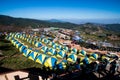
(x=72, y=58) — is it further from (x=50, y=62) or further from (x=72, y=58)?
(x=50, y=62)

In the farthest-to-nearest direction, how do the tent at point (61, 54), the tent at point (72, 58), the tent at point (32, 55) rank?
the tent at point (61, 54) → the tent at point (72, 58) → the tent at point (32, 55)

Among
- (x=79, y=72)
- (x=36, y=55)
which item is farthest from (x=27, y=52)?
(x=79, y=72)

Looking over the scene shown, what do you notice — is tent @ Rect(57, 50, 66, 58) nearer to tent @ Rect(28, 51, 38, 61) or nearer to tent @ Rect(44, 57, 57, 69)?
tent @ Rect(28, 51, 38, 61)

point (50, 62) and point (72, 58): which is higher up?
point (50, 62)

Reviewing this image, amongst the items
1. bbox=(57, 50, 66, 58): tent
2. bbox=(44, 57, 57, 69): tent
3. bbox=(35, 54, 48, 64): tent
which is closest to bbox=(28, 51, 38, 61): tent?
bbox=(35, 54, 48, 64): tent

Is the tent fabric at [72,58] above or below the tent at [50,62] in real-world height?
below

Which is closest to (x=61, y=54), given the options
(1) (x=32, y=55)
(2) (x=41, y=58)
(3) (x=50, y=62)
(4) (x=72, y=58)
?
(4) (x=72, y=58)

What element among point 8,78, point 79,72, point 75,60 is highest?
point 79,72

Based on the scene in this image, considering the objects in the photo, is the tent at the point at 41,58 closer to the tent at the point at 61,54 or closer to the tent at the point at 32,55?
the tent at the point at 32,55

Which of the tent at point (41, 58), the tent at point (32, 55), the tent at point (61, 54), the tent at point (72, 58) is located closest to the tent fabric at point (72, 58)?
the tent at point (72, 58)

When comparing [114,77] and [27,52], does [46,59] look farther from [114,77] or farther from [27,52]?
[114,77]

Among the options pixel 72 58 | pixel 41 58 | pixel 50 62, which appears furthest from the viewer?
pixel 72 58
